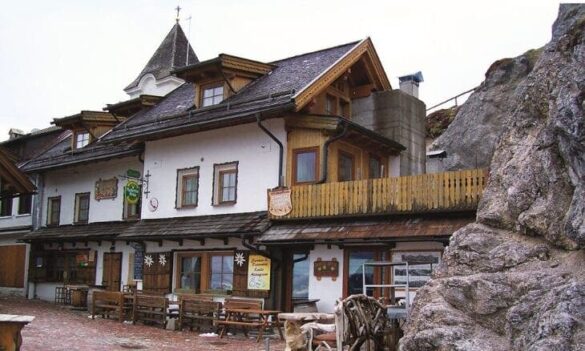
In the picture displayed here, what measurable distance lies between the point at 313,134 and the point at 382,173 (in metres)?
4.09

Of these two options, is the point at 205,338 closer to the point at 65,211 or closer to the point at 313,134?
the point at 313,134

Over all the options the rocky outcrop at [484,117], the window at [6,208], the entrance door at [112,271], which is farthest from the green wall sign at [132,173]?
the rocky outcrop at [484,117]

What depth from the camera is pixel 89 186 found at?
26781 millimetres

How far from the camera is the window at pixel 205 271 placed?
65.1 feet

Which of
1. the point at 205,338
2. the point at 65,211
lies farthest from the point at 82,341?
the point at 65,211

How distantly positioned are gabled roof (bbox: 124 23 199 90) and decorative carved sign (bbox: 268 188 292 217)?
1627 centimetres

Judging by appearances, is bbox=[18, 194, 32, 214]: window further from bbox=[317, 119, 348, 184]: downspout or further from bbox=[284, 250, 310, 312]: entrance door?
bbox=[317, 119, 348, 184]: downspout

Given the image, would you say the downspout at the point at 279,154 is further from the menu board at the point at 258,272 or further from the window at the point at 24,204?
the window at the point at 24,204

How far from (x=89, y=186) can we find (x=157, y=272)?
22.9 ft

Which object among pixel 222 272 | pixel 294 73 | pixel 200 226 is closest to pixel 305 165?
pixel 200 226

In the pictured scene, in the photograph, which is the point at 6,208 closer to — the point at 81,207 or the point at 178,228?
the point at 81,207

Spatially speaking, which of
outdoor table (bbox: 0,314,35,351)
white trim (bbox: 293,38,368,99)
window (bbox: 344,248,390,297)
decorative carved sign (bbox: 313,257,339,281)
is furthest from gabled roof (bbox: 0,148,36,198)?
outdoor table (bbox: 0,314,35,351)

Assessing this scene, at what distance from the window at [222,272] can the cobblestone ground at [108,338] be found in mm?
1877

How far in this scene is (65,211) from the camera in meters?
27.8
